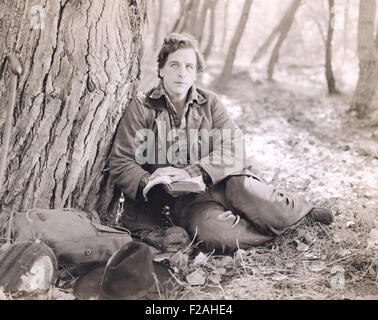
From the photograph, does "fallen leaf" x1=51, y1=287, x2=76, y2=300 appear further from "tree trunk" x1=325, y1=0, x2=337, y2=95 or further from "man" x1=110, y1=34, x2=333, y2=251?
"tree trunk" x1=325, y1=0, x2=337, y2=95

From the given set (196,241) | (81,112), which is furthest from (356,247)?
(81,112)

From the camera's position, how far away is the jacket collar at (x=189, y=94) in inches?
119

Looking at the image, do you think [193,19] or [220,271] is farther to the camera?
[193,19]

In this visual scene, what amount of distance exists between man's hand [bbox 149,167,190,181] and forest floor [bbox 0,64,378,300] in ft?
1.78

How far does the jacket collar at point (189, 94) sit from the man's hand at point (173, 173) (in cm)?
55

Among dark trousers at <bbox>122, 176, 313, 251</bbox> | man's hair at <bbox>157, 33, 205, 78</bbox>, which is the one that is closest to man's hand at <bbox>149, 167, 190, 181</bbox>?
dark trousers at <bbox>122, 176, 313, 251</bbox>

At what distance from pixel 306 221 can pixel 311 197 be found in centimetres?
60

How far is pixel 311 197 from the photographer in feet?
11.9

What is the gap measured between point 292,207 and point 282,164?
5.56ft

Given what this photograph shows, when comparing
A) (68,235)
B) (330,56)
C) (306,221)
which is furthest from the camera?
(330,56)

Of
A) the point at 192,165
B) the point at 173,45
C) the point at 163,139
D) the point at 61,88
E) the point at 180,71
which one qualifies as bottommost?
the point at 192,165

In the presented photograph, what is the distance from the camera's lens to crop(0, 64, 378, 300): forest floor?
8.01ft

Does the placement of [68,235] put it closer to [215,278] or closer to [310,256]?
[215,278]

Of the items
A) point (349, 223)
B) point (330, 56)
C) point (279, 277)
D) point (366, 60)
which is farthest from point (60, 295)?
point (330, 56)
